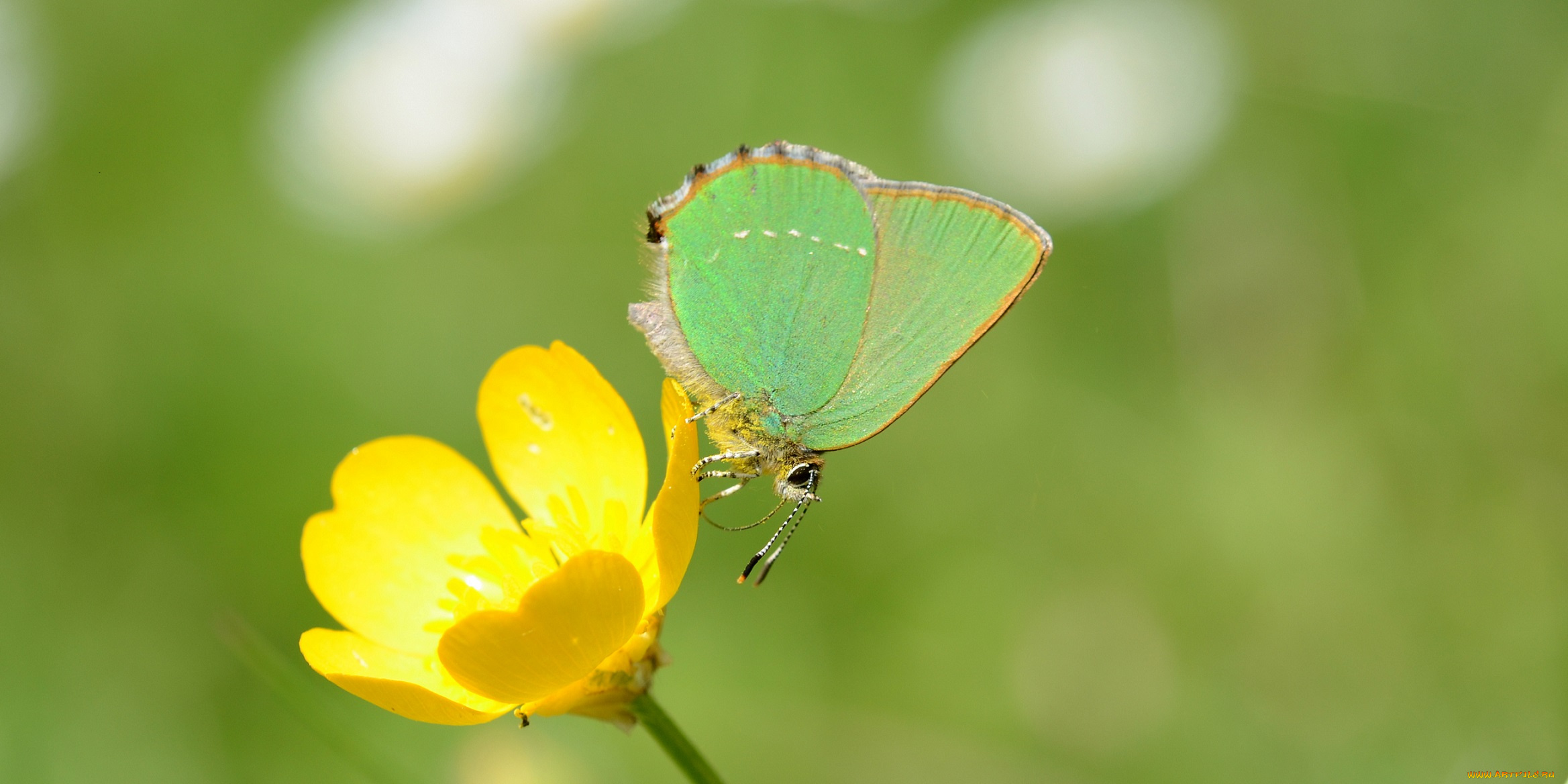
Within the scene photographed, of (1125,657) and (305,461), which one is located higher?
(305,461)

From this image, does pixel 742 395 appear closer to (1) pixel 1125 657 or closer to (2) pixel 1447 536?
(1) pixel 1125 657

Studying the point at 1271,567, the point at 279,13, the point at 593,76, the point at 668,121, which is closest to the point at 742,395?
the point at 1271,567

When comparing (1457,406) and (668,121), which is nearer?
(1457,406)

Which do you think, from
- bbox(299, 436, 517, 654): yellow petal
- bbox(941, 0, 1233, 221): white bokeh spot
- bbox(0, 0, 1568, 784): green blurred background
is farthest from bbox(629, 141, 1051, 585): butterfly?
bbox(941, 0, 1233, 221): white bokeh spot

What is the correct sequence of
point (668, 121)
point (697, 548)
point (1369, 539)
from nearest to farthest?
point (1369, 539), point (697, 548), point (668, 121)

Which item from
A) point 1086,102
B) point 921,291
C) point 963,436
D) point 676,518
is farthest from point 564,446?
point 1086,102

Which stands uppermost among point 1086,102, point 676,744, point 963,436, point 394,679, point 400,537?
point 1086,102

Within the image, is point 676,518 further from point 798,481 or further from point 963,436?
point 963,436
